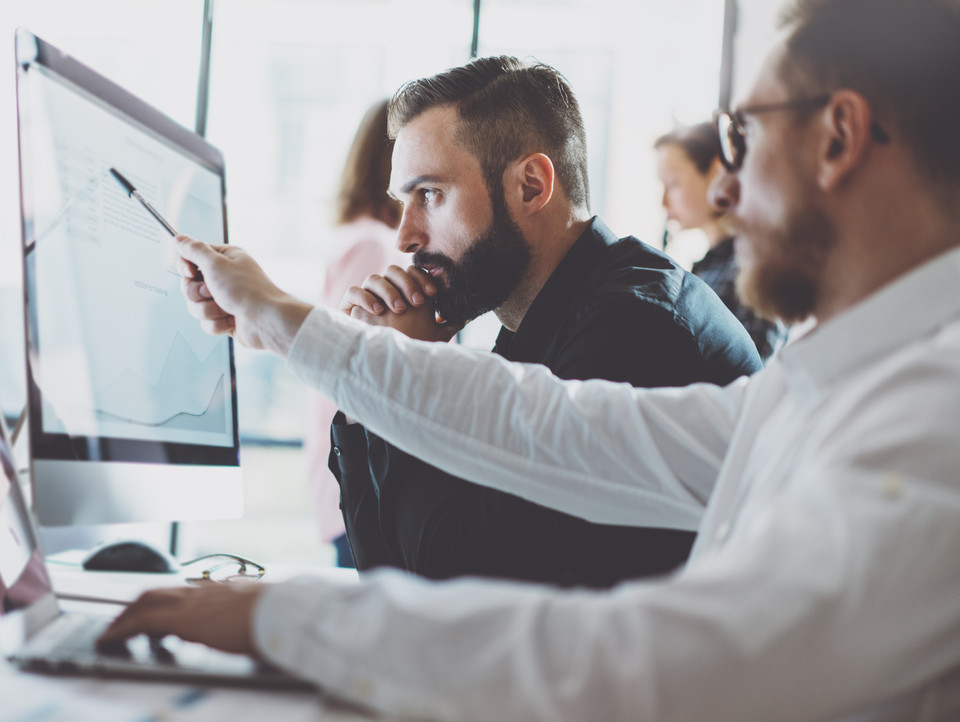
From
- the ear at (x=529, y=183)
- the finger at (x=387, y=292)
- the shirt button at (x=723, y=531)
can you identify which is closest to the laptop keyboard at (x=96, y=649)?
the shirt button at (x=723, y=531)

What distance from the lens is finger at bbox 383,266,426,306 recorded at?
135 centimetres

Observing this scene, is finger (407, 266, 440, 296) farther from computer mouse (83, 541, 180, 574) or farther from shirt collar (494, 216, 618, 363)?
computer mouse (83, 541, 180, 574)

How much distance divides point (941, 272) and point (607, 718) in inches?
16.7

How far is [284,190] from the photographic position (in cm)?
583

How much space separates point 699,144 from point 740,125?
196 centimetres

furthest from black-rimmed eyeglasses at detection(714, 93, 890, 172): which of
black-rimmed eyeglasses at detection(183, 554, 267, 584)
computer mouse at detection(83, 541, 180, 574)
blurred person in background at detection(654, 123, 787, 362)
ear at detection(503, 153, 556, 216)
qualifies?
blurred person in background at detection(654, 123, 787, 362)

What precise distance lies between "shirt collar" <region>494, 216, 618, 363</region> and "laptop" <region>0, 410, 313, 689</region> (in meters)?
0.79

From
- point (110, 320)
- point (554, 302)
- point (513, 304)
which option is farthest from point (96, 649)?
point (513, 304)

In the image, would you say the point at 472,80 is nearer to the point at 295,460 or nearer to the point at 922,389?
the point at 922,389

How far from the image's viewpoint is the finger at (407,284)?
1.35 m

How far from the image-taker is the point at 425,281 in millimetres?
1411

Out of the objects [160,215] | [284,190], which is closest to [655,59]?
[284,190]

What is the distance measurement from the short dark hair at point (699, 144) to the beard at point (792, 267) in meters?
1.96

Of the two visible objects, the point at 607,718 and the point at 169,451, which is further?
the point at 169,451
